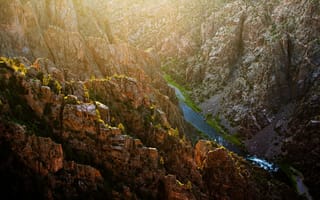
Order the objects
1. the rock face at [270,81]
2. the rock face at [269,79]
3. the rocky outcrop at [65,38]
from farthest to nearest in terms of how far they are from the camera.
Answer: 1. the rock face at [269,79]
2. the rock face at [270,81]
3. the rocky outcrop at [65,38]

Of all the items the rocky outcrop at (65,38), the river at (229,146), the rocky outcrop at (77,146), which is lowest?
the rocky outcrop at (77,146)

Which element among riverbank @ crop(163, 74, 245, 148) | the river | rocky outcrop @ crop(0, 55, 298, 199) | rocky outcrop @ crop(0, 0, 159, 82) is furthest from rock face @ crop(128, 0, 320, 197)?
rocky outcrop @ crop(0, 55, 298, 199)

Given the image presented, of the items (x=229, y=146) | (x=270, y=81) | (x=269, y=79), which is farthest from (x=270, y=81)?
(x=229, y=146)

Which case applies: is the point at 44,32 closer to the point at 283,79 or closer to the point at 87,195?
the point at 87,195

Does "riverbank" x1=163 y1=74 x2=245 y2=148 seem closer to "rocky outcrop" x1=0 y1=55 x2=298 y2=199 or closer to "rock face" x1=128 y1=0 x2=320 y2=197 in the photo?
"rock face" x1=128 y1=0 x2=320 y2=197

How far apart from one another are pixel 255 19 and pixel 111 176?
5806 inches

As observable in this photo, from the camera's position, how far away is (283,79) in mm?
160875

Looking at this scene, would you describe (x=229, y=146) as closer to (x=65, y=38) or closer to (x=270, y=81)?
(x=270, y=81)

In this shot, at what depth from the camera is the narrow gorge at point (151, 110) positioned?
40.5 meters

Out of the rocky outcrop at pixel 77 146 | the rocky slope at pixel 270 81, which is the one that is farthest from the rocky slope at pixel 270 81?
the rocky outcrop at pixel 77 146

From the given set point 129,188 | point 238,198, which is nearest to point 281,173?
point 238,198

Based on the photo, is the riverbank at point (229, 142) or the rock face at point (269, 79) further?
the rock face at point (269, 79)

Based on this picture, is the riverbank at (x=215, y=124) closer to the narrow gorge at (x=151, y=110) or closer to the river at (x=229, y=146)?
the narrow gorge at (x=151, y=110)

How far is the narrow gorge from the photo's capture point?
40.5 metres
